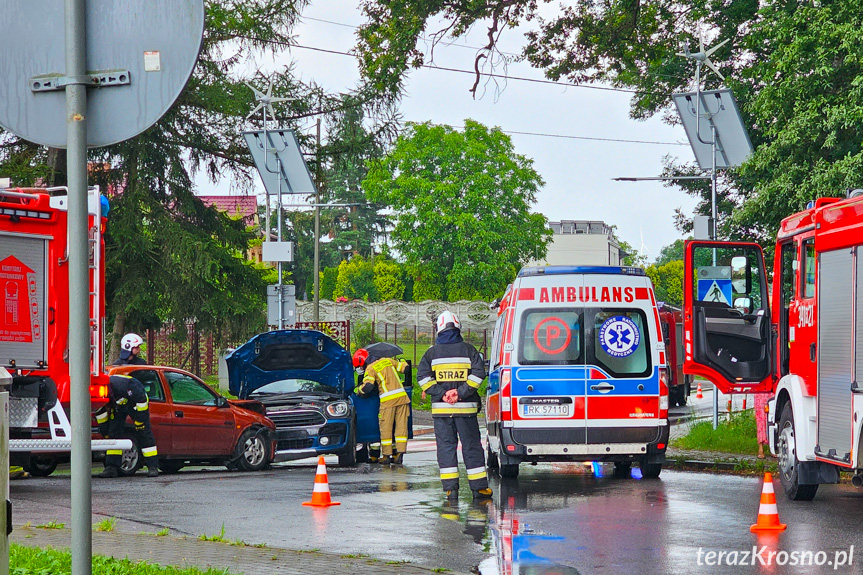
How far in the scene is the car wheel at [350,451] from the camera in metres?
17.1

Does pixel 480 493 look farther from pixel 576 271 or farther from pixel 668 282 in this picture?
pixel 668 282

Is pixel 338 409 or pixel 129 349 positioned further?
pixel 338 409

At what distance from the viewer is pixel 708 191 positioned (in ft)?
102

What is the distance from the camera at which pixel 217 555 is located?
7.78m

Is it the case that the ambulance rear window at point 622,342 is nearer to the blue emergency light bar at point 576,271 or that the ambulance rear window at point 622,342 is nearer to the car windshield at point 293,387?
the blue emergency light bar at point 576,271

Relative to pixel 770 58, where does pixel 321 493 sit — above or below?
below

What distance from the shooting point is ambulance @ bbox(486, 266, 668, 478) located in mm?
12922

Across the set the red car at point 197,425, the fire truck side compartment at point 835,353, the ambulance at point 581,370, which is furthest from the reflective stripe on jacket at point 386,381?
the fire truck side compartment at point 835,353

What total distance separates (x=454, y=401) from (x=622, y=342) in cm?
242

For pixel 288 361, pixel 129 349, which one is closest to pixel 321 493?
pixel 129 349

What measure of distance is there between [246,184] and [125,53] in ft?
75.2

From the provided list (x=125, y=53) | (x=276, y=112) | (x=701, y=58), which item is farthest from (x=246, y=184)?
(x=125, y=53)

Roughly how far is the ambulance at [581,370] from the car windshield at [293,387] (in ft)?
16.8

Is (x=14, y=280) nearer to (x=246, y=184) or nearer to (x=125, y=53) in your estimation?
(x=125, y=53)
